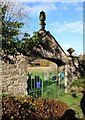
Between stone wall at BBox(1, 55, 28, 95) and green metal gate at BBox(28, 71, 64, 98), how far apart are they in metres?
0.72

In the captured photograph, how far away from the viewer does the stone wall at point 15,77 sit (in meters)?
9.92

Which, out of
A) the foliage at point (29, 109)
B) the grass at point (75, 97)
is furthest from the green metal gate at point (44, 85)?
the foliage at point (29, 109)

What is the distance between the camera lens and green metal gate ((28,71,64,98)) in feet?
38.9

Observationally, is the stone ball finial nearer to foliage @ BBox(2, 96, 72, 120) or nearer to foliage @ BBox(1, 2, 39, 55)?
foliage @ BBox(1, 2, 39, 55)

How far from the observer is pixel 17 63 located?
10.5m

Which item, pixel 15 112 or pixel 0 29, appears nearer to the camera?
pixel 15 112

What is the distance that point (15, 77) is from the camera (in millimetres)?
10500

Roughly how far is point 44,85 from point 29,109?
5572 millimetres

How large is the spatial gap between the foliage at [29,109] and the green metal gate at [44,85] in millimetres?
2394

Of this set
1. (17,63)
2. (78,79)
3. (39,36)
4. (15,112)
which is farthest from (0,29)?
(78,79)

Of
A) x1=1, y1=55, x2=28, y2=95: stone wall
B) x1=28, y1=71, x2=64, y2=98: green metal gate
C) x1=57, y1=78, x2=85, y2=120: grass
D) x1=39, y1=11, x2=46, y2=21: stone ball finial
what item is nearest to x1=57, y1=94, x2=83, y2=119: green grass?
x1=57, y1=78, x2=85, y2=120: grass

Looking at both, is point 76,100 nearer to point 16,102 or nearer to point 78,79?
point 78,79

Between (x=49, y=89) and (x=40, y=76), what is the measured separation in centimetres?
79

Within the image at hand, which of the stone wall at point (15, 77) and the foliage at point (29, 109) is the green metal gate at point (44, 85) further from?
the foliage at point (29, 109)
